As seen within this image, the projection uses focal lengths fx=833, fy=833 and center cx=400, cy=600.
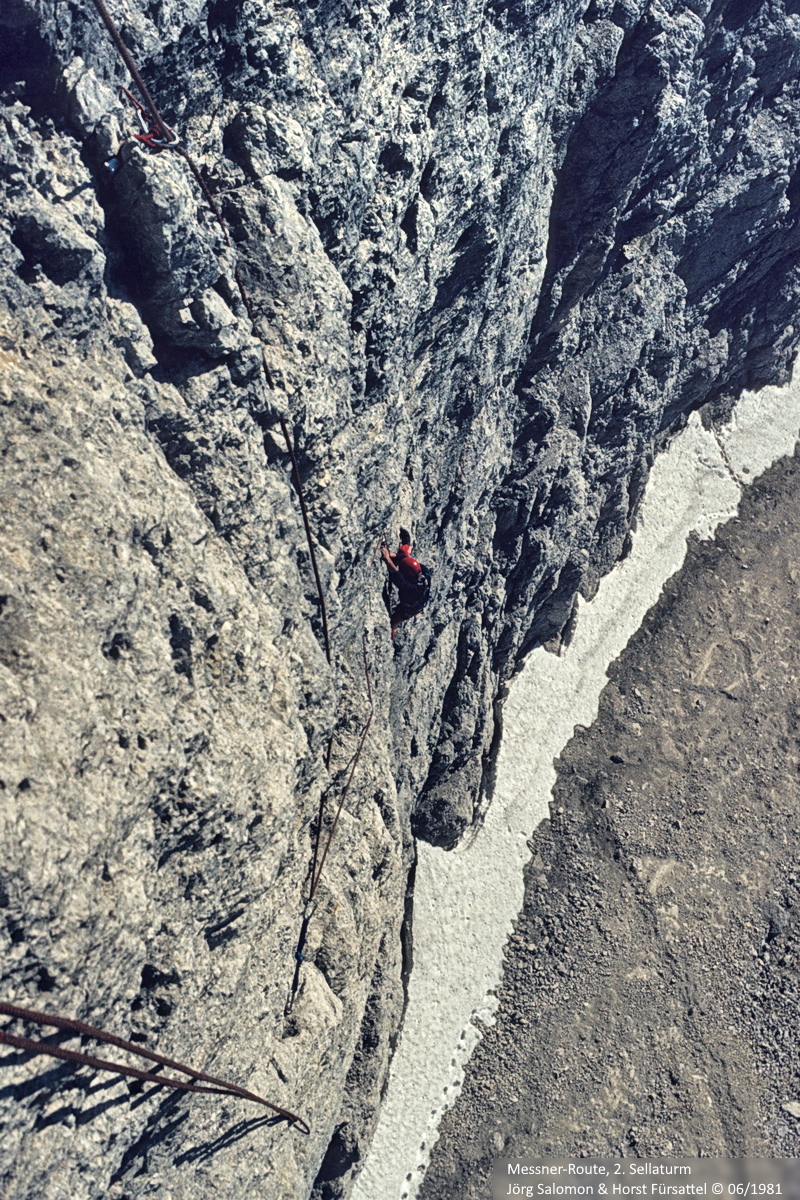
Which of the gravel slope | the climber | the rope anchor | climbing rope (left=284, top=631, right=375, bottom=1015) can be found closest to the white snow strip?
the gravel slope

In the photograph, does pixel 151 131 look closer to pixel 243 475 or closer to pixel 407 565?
pixel 243 475

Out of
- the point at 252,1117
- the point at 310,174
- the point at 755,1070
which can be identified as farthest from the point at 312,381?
the point at 755,1070

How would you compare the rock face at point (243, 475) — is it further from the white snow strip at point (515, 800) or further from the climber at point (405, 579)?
the white snow strip at point (515, 800)

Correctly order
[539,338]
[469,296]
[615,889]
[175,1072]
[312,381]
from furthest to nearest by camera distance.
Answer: [615,889], [539,338], [469,296], [312,381], [175,1072]

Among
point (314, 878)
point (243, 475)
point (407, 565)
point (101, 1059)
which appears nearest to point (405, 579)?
point (407, 565)

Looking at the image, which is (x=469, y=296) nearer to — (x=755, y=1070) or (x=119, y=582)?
(x=119, y=582)
